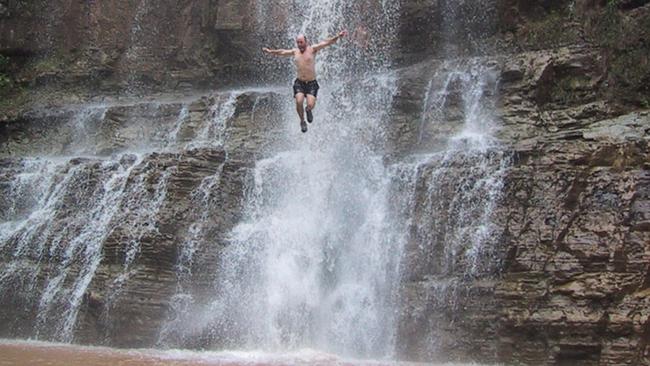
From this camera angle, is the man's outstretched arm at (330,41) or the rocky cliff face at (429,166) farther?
the man's outstretched arm at (330,41)

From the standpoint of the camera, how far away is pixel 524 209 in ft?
39.6

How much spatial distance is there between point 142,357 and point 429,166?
20.2 feet

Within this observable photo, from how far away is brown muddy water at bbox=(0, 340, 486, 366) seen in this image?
973 cm

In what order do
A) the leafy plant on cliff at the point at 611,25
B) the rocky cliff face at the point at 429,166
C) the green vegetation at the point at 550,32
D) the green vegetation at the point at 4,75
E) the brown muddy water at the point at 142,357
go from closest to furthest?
1. the brown muddy water at the point at 142,357
2. the rocky cliff face at the point at 429,166
3. the leafy plant on cliff at the point at 611,25
4. the green vegetation at the point at 550,32
5. the green vegetation at the point at 4,75

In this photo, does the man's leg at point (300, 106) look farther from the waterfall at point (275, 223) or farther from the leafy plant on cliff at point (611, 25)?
the leafy plant on cliff at point (611, 25)

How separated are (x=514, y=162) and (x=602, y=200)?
175cm

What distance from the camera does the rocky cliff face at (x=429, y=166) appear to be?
11.1 metres

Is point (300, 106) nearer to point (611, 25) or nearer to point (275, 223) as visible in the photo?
point (275, 223)

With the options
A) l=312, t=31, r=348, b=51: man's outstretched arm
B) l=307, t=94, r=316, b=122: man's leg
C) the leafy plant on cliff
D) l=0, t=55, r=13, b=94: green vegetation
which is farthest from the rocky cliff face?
l=312, t=31, r=348, b=51: man's outstretched arm

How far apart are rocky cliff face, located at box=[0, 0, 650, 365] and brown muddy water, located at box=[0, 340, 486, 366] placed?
88 centimetres

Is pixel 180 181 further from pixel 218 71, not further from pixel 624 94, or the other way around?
pixel 624 94

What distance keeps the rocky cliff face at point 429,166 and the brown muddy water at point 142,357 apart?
88 centimetres

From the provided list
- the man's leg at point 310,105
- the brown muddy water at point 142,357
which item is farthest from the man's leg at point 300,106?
the brown muddy water at point 142,357

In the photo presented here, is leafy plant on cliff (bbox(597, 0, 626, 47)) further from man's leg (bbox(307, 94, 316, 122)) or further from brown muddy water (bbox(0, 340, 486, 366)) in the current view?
brown muddy water (bbox(0, 340, 486, 366))
